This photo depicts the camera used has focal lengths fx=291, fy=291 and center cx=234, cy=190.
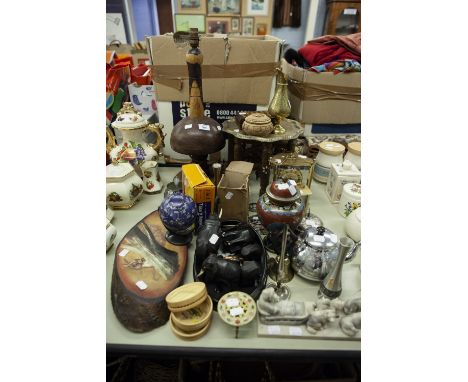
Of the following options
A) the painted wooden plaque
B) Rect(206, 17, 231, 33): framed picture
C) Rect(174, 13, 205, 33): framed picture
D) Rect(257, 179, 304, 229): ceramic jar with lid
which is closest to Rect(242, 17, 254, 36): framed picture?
Rect(206, 17, 231, 33): framed picture

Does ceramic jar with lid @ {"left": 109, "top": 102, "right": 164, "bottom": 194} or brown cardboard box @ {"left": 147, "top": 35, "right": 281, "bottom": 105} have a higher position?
brown cardboard box @ {"left": 147, "top": 35, "right": 281, "bottom": 105}

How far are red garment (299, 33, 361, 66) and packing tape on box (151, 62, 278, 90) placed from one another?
376 mm

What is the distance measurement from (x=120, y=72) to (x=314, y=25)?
7.84 feet

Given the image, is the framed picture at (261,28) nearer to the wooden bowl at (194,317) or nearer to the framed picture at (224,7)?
the framed picture at (224,7)

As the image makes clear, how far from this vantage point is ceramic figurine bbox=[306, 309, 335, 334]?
761 mm

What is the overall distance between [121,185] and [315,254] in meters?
0.78

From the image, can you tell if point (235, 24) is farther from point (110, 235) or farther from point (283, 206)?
point (110, 235)

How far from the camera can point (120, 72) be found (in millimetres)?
1748

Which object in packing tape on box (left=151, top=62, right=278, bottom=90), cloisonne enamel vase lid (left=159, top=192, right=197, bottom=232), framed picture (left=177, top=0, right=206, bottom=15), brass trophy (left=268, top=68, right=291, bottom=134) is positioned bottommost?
cloisonne enamel vase lid (left=159, top=192, right=197, bottom=232)

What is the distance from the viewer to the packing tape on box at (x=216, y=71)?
1307 mm

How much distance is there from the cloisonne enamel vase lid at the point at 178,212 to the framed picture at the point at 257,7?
9.28 feet

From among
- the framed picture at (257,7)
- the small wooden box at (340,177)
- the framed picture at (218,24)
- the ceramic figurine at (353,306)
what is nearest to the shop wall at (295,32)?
the framed picture at (257,7)

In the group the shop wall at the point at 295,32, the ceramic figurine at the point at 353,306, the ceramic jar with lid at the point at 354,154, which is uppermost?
the shop wall at the point at 295,32

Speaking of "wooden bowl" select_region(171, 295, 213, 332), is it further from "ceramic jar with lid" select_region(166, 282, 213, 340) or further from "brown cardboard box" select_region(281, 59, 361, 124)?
"brown cardboard box" select_region(281, 59, 361, 124)
